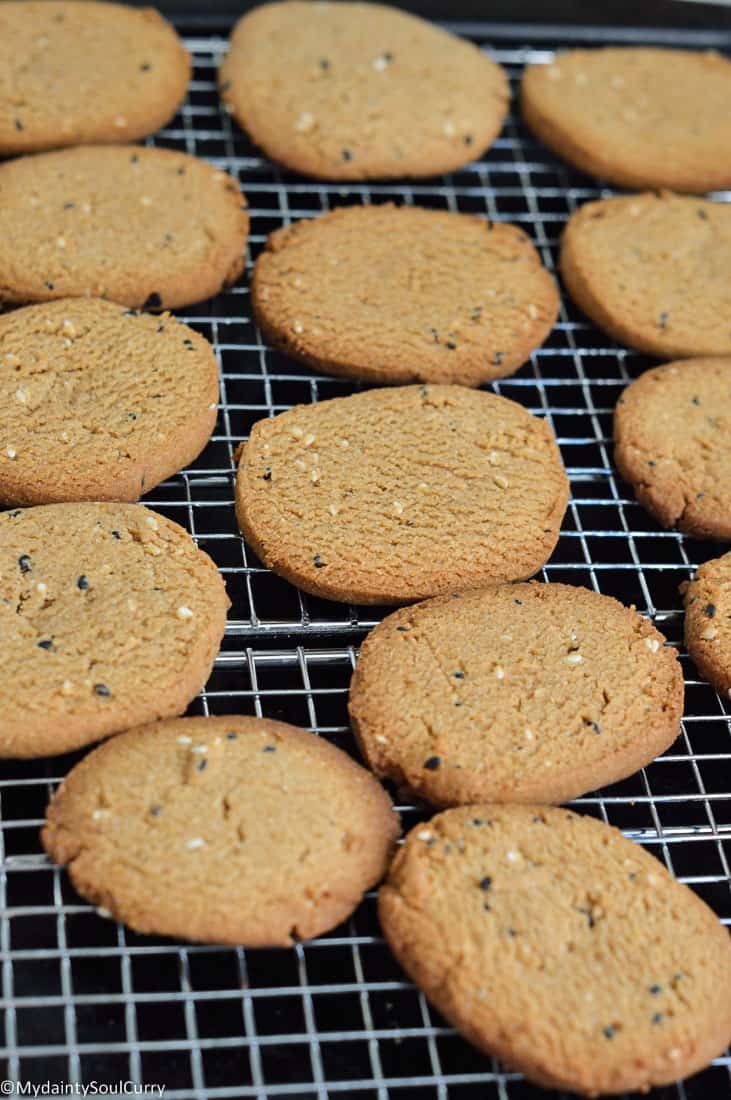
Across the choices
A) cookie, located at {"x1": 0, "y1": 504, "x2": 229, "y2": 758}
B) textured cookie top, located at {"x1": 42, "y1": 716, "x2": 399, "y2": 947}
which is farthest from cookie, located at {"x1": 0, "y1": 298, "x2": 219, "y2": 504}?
textured cookie top, located at {"x1": 42, "y1": 716, "x2": 399, "y2": 947}

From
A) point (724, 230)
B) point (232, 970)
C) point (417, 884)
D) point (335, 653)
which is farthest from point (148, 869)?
point (724, 230)

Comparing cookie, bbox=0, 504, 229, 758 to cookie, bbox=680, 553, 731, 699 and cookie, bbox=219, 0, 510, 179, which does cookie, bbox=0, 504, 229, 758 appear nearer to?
cookie, bbox=680, 553, 731, 699

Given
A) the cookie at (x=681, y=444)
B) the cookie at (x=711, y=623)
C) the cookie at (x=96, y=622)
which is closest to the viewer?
the cookie at (x=96, y=622)

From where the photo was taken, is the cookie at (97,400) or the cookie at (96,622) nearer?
the cookie at (96,622)

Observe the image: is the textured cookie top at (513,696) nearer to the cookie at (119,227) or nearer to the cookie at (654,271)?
the cookie at (654,271)

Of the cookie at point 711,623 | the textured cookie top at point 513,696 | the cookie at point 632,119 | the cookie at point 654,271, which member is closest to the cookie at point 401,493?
the textured cookie top at point 513,696
